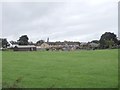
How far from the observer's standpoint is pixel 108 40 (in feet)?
367

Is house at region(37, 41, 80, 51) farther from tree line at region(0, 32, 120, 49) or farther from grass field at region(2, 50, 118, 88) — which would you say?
grass field at region(2, 50, 118, 88)

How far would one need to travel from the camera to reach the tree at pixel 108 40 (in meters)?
109

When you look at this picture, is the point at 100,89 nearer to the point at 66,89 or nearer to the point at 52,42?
the point at 66,89

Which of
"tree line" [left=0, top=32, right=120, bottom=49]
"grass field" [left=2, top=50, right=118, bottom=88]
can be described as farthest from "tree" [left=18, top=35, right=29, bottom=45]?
"grass field" [left=2, top=50, right=118, bottom=88]

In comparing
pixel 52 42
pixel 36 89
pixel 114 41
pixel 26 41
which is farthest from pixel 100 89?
pixel 52 42

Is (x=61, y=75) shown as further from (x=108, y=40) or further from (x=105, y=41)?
(x=105, y=41)

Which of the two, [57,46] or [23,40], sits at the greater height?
[23,40]

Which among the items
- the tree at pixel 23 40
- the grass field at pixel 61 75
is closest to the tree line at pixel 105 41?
the tree at pixel 23 40

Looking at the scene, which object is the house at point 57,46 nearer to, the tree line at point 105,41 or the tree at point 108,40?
the tree line at point 105,41

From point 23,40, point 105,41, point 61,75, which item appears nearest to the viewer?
point 61,75

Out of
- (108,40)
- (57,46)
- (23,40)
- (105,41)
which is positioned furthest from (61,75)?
(23,40)

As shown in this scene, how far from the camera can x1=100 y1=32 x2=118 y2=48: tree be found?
4297 inches

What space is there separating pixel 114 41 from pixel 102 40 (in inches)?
272

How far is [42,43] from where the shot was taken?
5778 inches
